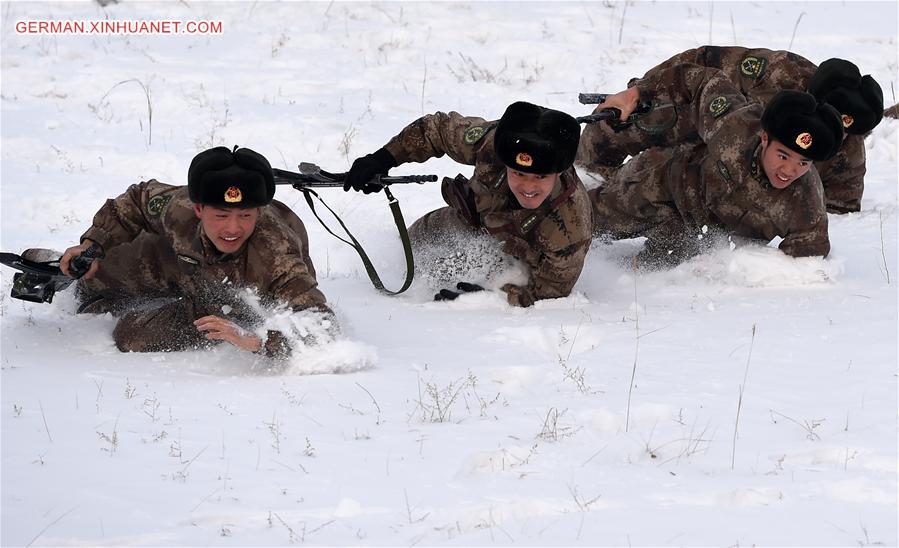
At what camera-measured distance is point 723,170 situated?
6617 millimetres

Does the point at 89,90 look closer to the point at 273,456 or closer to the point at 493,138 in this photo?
the point at 493,138

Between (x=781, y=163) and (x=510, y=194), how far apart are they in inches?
59.9

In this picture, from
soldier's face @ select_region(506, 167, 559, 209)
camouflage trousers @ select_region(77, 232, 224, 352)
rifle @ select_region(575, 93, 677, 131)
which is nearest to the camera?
camouflage trousers @ select_region(77, 232, 224, 352)

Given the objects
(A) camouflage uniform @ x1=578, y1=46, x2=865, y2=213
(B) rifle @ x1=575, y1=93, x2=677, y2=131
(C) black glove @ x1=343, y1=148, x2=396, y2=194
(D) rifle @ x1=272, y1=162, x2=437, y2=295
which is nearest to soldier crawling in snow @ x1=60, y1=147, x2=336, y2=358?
(D) rifle @ x1=272, y1=162, x2=437, y2=295

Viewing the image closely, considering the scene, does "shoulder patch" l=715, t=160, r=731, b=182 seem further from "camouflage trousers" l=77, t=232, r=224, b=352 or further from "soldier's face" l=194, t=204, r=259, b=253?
"camouflage trousers" l=77, t=232, r=224, b=352

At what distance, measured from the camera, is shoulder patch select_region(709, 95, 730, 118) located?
676cm

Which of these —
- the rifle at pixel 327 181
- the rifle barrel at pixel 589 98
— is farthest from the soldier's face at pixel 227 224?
the rifle barrel at pixel 589 98

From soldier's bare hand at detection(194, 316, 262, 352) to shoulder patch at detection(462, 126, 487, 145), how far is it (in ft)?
6.56

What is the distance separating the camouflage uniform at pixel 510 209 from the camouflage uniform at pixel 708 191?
865 mm

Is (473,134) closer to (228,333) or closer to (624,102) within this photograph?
(624,102)

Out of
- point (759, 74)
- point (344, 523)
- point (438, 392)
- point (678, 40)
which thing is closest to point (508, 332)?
point (438, 392)

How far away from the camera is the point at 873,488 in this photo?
3635 mm

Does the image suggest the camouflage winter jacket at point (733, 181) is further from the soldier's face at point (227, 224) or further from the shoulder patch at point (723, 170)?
the soldier's face at point (227, 224)

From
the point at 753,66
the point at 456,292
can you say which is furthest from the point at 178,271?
the point at 753,66
